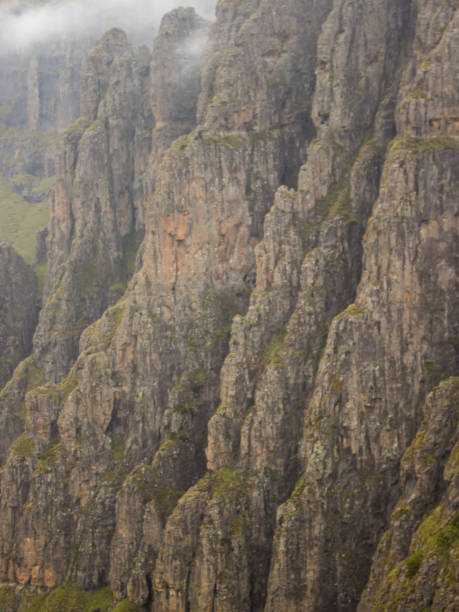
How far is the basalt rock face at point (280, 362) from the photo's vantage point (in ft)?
404

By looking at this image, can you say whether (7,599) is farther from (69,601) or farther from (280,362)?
(280,362)

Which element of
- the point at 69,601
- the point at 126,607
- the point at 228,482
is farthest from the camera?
the point at 69,601

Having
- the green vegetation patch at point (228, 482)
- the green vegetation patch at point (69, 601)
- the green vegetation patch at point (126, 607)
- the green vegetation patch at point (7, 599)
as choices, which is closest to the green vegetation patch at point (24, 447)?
the green vegetation patch at point (7, 599)

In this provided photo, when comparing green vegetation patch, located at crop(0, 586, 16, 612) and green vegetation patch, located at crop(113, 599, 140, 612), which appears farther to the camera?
green vegetation patch, located at crop(0, 586, 16, 612)

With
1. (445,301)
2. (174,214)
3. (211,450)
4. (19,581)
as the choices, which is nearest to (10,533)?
(19,581)

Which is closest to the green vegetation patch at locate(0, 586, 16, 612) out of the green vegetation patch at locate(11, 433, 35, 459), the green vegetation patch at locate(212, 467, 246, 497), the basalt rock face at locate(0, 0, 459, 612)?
the basalt rock face at locate(0, 0, 459, 612)

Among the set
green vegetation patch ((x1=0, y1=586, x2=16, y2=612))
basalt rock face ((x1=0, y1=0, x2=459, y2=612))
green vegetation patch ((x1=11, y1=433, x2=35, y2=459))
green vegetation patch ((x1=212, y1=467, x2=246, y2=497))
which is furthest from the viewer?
green vegetation patch ((x1=11, y1=433, x2=35, y2=459))

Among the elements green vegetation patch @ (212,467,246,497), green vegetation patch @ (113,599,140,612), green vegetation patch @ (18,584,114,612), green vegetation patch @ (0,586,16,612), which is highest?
green vegetation patch @ (212,467,246,497)

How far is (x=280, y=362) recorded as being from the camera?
137 meters

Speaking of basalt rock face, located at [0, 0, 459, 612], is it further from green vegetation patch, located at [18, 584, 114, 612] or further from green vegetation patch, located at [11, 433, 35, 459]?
green vegetation patch, located at [18, 584, 114, 612]

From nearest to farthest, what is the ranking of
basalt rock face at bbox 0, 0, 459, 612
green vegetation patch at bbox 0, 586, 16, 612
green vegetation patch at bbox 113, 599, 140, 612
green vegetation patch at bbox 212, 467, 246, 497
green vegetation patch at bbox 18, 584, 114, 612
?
basalt rock face at bbox 0, 0, 459, 612 → green vegetation patch at bbox 212, 467, 246, 497 → green vegetation patch at bbox 113, 599, 140, 612 → green vegetation patch at bbox 18, 584, 114, 612 → green vegetation patch at bbox 0, 586, 16, 612

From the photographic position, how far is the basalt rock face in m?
123

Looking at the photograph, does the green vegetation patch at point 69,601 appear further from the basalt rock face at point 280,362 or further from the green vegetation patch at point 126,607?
the green vegetation patch at point 126,607

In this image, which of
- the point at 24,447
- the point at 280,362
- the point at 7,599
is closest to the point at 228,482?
the point at 280,362
